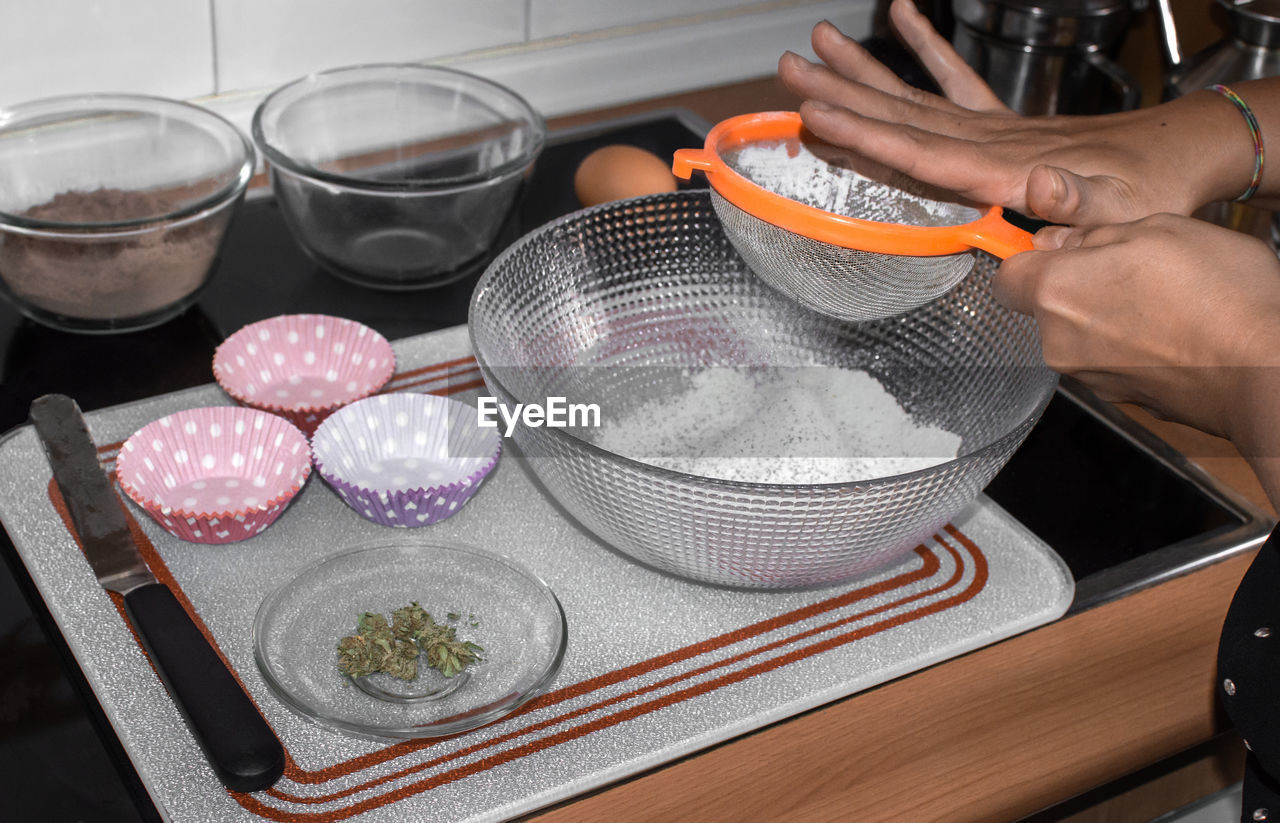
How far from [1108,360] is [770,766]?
267mm

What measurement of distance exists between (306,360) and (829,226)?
410mm

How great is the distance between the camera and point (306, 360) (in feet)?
2.93

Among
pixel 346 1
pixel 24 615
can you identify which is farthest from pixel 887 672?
pixel 346 1

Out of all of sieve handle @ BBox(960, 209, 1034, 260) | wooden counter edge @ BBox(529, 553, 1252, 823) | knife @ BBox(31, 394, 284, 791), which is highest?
sieve handle @ BBox(960, 209, 1034, 260)

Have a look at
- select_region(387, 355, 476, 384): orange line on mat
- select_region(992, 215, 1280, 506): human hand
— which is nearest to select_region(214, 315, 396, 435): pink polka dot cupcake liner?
select_region(387, 355, 476, 384): orange line on mat

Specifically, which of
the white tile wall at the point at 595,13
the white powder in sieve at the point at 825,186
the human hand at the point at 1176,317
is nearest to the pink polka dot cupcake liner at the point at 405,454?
the white powder in sieve at the point at 825,186

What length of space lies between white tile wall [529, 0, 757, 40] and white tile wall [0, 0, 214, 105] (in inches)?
13.4

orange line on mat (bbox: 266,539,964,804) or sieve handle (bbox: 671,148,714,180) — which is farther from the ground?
sieve handle (bbox: 671,148,714,180)

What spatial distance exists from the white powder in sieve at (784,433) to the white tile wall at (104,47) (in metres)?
0.61

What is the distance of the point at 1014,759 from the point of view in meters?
0.68

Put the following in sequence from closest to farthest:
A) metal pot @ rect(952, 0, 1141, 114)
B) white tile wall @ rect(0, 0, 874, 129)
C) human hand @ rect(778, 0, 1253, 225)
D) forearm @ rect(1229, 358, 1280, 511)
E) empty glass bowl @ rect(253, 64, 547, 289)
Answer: forearm @ rect(1229, 358, 1280, 511)
human hand @ rect(778, 0, 1253, 225)
empty glass bowl @ rect(253, 64, 547, 289)
white tile wall @ rect(0, 0, 874, 129)
metal pot @ rect(952, 0, 1141, 114)

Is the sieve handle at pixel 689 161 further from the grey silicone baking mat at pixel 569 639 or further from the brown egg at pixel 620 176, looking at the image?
the brown egg at pixel 620 176

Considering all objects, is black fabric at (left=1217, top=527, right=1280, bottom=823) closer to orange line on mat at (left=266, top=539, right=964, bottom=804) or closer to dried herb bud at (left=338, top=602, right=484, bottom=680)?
orange line on mat at (left=266, top=539, right=964, bottom=804)

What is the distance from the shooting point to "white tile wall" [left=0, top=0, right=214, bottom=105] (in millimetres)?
1057
